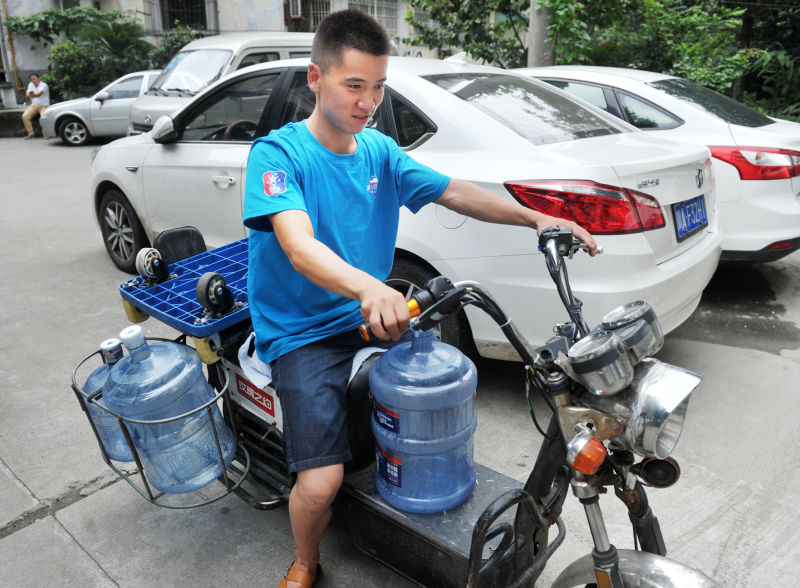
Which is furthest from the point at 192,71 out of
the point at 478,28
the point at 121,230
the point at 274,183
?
the point at 274,183

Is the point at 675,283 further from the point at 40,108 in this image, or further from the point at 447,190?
the point at 40,108

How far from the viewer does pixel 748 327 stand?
173 inches

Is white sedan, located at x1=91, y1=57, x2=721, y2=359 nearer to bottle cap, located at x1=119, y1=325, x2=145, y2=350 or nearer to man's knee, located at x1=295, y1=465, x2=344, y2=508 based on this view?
man's knee, located at x1=295, y1=465, x2=344, y2=508

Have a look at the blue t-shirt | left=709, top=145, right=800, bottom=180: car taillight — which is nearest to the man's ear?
the blue t-shirt

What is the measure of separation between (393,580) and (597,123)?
2685 mm

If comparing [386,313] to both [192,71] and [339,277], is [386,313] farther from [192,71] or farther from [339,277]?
[192,71]

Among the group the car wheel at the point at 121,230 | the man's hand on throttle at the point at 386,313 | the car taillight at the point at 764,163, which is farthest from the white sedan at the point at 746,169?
the car wheel at the point at 121,230

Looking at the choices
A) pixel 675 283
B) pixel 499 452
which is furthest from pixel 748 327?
pixel 499 452

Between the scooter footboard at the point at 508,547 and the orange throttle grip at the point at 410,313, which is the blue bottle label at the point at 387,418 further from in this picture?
the orange throttle grip at the point at 410,313

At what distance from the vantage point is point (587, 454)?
1448mm

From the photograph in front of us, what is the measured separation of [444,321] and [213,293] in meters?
1.32

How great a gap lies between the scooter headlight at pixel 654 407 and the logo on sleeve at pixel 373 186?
1.04 meters

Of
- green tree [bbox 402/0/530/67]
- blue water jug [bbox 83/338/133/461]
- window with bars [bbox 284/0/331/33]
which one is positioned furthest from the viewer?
window with bars [bbox 284/0/331/33]

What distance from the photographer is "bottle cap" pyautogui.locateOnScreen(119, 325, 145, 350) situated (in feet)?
6.89
